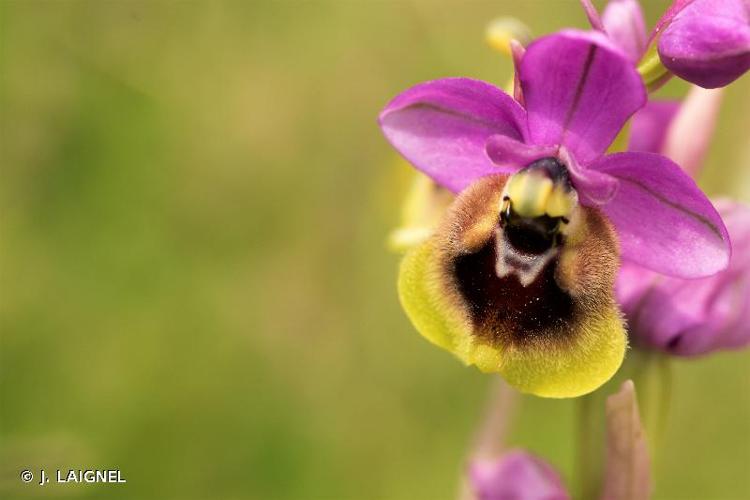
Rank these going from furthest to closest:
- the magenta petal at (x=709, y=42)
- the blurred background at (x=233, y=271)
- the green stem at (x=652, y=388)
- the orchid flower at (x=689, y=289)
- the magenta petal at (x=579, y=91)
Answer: the blurred background at (x=233, y=271) → the green stem at (x=652, y=388) → the orchid flower at (x=689, y=289) → the magenta petal at (x=579, y=91) → the magenta petal at (x=709, y=42)

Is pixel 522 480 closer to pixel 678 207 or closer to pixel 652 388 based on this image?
pixel 652 388

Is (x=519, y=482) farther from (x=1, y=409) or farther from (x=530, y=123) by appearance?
(x=1, y=409)

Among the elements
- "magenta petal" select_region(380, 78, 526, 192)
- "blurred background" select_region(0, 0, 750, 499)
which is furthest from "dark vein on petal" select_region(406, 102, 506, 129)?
"blurred background" select_region(0, 0, 750, 499)

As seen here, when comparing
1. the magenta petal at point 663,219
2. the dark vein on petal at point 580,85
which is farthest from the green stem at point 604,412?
the dark vein on petal at point 580,85

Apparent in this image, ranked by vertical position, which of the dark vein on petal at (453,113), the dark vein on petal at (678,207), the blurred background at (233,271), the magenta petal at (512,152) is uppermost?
the dark vein on petal at (453,113)

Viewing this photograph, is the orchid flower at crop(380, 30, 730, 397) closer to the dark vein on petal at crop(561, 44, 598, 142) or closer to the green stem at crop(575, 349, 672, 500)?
the dark vein on petal at crop(561, 44, 598, 142)

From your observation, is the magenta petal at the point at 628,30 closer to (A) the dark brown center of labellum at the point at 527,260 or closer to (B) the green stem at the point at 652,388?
(A) the dark brown center of labellum at the point at 527,260

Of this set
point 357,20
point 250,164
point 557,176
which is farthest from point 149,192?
point 557,176
